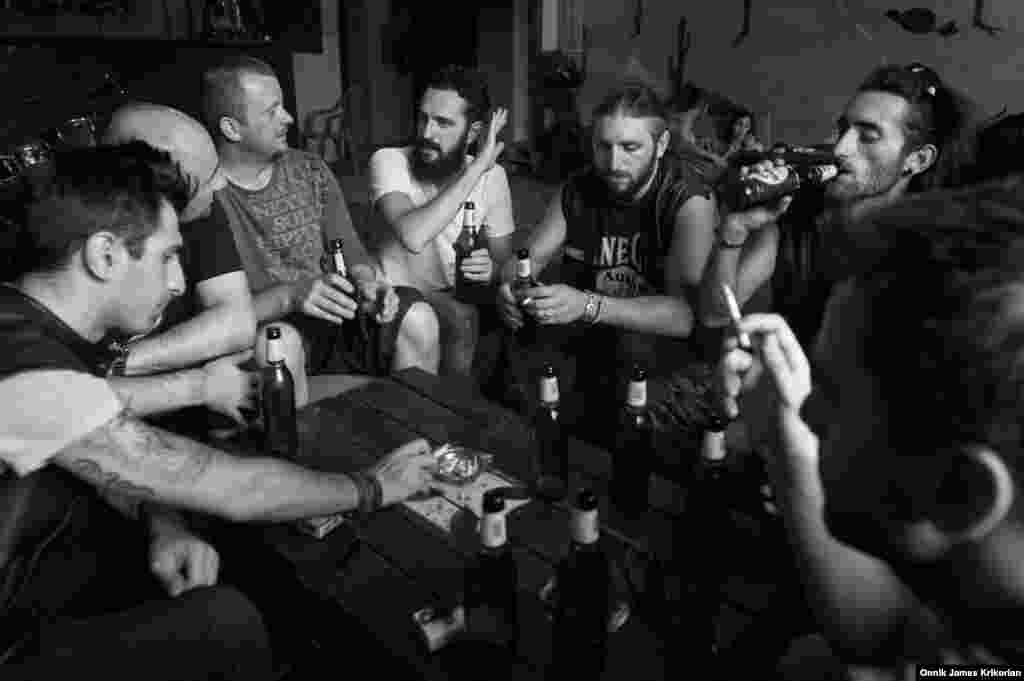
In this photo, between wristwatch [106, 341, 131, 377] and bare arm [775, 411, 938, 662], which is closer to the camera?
bare arm [775, 411, 938, 662]

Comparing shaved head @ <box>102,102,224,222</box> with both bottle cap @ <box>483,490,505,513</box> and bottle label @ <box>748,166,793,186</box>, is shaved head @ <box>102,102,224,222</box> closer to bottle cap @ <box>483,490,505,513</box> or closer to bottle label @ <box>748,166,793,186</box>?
bottle cap @ <box>483,490,505,513</box>

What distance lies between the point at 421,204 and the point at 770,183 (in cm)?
148

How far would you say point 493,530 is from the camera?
1.21 m

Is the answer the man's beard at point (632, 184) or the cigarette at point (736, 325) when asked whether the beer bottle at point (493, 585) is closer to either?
the cigarette at point (736, 325)

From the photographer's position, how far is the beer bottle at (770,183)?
220 cm

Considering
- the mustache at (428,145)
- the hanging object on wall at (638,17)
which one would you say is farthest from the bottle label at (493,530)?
the hanging object on wall at (638,17)

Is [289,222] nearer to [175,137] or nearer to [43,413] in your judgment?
[175,137]

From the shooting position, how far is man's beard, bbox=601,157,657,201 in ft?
8.78

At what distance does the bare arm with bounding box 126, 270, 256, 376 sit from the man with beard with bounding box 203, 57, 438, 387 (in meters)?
0.16

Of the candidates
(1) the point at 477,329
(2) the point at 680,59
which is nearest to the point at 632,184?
(1) the point at 477,329

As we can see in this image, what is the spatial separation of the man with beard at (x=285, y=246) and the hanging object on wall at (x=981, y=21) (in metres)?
4.05

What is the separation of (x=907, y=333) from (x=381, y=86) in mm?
8914

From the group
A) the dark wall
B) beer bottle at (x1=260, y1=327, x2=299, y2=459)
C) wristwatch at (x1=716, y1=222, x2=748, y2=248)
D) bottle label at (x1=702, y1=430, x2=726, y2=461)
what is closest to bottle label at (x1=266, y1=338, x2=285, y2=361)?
beer bottle at (x1=260, y1=327, x2=299, y2=459)

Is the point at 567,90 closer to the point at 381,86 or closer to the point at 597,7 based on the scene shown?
the point at 597,7
